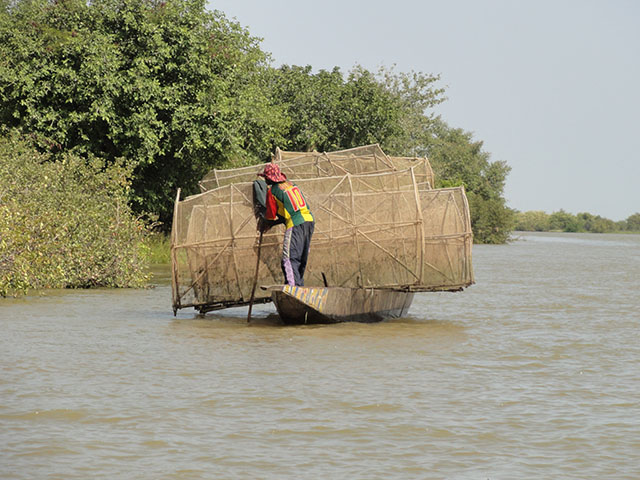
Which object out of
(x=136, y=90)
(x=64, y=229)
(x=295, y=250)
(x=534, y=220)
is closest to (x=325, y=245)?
(x=295, y=250)

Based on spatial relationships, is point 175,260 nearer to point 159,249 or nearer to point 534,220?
point 159,249

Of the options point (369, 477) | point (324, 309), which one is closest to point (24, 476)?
point (369, 477)

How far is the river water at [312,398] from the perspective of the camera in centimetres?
597

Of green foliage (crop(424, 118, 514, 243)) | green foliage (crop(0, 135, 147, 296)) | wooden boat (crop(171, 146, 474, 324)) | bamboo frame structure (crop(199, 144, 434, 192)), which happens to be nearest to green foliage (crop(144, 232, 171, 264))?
green foliage (crop(0, 135, 147, 296))

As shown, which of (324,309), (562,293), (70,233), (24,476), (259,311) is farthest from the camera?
(562,293)

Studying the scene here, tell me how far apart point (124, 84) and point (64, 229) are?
Result: 31.5 feet

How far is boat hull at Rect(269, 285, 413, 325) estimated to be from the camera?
1226cm

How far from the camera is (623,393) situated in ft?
27.8

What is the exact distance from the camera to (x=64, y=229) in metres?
16.7

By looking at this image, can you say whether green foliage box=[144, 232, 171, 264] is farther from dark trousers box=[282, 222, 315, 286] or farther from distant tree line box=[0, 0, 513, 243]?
dark trousers box=[282, 222, 315, 286]

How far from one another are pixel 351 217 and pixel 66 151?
15.1 meters

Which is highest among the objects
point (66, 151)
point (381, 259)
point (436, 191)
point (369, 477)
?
point (66, 151)

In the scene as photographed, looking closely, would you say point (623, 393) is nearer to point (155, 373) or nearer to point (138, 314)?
point (155, 373)

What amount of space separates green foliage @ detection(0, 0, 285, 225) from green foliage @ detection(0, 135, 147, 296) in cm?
436
